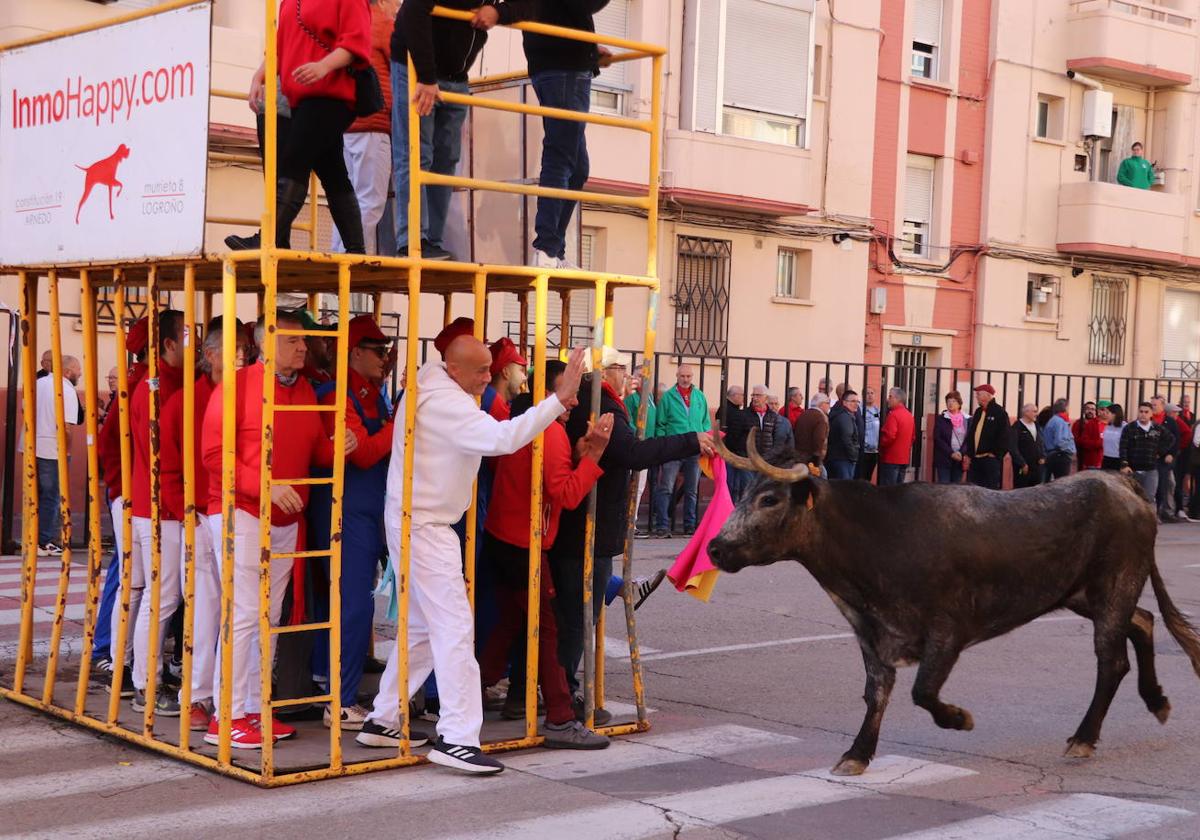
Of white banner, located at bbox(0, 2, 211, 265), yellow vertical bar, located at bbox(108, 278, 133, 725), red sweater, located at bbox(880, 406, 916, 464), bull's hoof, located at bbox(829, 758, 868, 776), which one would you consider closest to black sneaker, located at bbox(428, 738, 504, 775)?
bull's hoof, located at bbox(829, 758, 868, 776)

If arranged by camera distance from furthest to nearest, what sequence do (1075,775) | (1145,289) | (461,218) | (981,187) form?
(1145,289) → (981,187) → (461,218) → (1075,775)

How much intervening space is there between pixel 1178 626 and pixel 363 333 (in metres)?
4.81

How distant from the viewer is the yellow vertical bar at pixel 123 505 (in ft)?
26.7

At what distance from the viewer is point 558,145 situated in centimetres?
898

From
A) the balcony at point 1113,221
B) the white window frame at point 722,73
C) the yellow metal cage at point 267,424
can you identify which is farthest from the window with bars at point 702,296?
the yellow metal cage at point 267,424

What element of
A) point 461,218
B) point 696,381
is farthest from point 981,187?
point 461,218

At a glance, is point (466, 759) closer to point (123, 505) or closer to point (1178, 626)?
point (123, 505)

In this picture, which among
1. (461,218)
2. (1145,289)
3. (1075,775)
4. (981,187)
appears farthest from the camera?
(1145,289)

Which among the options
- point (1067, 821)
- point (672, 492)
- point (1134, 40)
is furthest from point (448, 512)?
point (1134, 40)

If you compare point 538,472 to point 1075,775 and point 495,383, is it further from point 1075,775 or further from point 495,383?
point 1075,775

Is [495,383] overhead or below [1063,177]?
below

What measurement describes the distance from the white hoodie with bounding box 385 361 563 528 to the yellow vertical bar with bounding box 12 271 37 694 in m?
2.46

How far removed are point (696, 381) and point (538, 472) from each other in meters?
17.7

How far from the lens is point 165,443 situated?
8.28 meters
